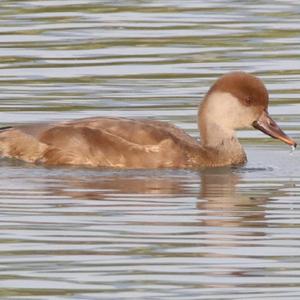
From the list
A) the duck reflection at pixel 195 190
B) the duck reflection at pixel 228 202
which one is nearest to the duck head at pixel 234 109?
the duck reflection at pixel 195 190

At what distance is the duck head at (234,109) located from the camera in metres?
16.7

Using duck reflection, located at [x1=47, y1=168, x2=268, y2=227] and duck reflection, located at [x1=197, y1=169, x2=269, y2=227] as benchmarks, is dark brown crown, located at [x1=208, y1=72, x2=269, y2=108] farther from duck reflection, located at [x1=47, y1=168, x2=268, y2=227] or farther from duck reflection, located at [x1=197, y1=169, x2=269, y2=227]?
duck reflection, located at [x1=197, y1=169, x2=269, y2=227]

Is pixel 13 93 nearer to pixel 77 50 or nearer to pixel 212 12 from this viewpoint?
pixel 77 50

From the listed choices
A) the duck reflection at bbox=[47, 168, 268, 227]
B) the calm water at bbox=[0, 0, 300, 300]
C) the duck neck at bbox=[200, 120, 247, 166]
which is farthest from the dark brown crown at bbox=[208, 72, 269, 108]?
the duck reflection at bbox=[47, 168, 268, 227]

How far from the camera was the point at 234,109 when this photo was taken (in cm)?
1691

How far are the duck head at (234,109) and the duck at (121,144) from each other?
13mm

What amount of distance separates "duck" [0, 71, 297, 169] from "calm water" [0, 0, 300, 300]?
176mm

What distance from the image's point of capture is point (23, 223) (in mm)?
13078

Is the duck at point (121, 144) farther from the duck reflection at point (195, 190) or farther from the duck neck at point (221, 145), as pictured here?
the duck reflection at point (195, 190)

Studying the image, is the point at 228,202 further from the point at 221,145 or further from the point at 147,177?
the point at 221,145

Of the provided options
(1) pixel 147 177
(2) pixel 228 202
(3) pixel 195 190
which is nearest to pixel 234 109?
(1) pixel 147 177

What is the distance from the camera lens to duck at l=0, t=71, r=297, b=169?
16188mm

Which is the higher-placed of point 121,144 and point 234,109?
point 234,109

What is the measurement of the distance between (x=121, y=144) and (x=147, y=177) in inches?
21.8
